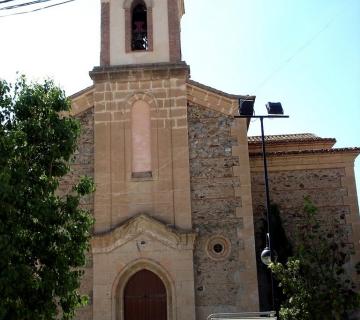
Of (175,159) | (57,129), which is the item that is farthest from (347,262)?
(57,129)

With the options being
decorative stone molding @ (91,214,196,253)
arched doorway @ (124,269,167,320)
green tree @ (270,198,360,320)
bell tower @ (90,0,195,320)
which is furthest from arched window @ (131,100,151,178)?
green tree @ (270,198,360,320)

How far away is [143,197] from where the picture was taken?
57.0 ft

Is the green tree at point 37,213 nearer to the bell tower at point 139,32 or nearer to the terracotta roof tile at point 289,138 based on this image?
the bell tower at point 139,32

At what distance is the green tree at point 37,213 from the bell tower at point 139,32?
809 cm

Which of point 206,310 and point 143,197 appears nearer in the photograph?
point 206,310

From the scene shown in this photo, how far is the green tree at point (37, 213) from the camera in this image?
30.4 feet

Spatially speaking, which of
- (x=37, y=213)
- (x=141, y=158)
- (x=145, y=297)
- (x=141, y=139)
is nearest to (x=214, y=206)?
(x=141, y=158)

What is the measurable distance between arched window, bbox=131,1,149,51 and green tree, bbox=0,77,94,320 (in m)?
8.68

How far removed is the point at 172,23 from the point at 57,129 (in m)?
9.91

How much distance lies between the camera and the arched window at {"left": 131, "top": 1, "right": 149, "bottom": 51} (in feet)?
64.3

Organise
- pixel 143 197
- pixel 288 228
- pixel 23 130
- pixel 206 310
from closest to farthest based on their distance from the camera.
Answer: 1. pixel 23 130
2. pixel 206 310
3. pixel 143 197
4. pixel 288 228

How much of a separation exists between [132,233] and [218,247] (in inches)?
105

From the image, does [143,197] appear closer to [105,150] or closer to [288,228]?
[105,150]

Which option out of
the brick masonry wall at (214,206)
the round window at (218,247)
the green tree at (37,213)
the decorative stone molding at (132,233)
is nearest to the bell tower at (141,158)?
the decorative stone molding at (132,233)
